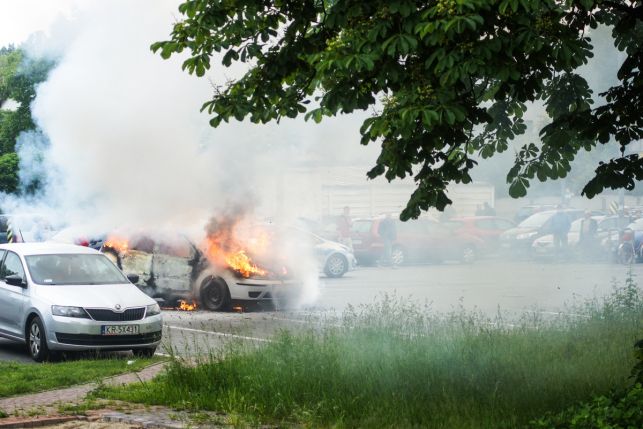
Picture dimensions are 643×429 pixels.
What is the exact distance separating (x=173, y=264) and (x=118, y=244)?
1269mm

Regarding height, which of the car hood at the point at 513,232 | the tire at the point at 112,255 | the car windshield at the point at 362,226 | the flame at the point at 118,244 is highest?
the car windshield at the point at 362,226

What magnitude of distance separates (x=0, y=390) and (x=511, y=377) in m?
5.16

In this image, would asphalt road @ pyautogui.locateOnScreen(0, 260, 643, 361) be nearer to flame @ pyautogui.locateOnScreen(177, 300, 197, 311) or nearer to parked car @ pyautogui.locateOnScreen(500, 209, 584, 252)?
flame @ pyautogui.locateOnScreen(177, 300, 197, 311)

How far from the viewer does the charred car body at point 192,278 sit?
19.4 metres

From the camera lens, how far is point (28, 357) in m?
14.2

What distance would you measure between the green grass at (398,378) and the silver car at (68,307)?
8.94 ft

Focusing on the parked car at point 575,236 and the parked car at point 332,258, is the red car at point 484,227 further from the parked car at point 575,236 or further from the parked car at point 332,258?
the parked car at point 332,258

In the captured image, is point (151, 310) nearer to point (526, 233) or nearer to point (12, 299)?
point (12, 299)

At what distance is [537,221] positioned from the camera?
3681 cm

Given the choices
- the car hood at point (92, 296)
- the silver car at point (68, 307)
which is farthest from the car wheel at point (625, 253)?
the car hood at point (92, 296)

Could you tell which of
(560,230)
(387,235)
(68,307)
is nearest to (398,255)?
(387,235)

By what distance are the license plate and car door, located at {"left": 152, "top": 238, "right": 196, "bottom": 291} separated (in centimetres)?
618

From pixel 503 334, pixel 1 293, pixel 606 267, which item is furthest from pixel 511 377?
pixel 606 267

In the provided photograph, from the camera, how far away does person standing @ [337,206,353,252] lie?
35.1 meters
